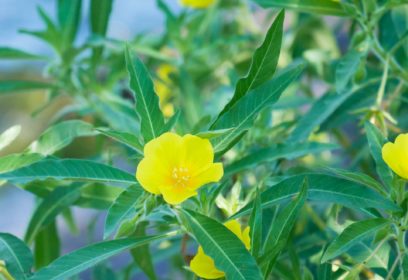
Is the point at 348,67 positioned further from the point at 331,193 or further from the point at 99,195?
the point at 99,195

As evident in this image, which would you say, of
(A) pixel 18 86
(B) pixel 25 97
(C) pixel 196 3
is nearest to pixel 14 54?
(A) pixel 18 86

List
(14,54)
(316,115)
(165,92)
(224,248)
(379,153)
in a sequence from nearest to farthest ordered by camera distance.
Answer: (224,248) → (379,153) → (316,115) → (14,54) → (165,92)

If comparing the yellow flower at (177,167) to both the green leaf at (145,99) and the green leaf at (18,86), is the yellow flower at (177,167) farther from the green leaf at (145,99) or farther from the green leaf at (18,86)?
the green leaf at (18,86)

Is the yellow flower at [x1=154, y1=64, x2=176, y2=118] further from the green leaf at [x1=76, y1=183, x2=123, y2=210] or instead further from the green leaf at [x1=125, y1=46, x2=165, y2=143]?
the green leaf at [x1=125, y1=46, x2=165, y2=143]

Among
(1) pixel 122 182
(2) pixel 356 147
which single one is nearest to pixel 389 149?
(1) pixel 122 182

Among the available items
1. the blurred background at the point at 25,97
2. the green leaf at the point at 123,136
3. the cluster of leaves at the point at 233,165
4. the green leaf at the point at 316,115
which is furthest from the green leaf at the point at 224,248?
the blurred background at the point at 25,97

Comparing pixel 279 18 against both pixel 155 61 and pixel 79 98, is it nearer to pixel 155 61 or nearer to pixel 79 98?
pixel 79 98

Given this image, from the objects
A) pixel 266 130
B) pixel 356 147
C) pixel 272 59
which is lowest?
pixel 356 147
